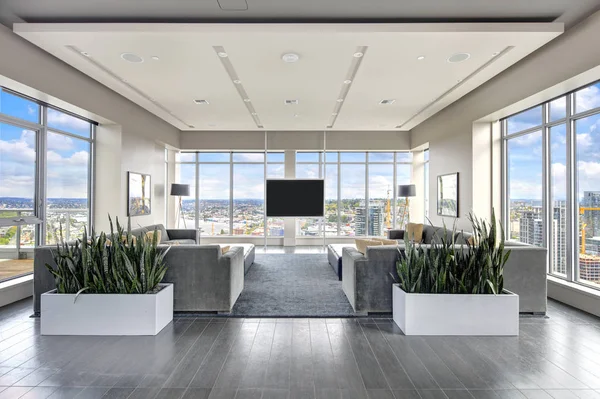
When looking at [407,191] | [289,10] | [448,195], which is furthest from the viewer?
[407,191]

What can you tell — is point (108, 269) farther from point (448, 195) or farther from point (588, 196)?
point (448, 195)

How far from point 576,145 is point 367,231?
5.54 m

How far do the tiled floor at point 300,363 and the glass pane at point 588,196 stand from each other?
3.47ft

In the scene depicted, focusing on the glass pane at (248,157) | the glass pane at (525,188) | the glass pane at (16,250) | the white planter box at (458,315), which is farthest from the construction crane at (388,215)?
the glass pane at (16,250)

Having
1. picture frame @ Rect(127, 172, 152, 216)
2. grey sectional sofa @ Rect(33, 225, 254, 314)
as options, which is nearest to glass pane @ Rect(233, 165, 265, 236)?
picture frame @ Rect(127, 172, 152, 216)

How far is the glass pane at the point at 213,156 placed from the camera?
30.3 feet

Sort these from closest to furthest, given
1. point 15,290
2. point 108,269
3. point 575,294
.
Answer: point 108,269, point 575,294, point 15,290

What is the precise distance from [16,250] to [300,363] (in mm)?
4134

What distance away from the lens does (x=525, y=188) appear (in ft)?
16.4

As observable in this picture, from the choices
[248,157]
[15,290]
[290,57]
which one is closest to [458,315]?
[290,57]

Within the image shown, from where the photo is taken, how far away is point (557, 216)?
4426mm

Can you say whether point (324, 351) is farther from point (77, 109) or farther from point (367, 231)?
point (367, 231)

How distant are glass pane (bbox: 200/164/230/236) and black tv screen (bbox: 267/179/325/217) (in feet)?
6.92

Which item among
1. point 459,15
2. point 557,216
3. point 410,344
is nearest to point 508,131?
point 557,216
